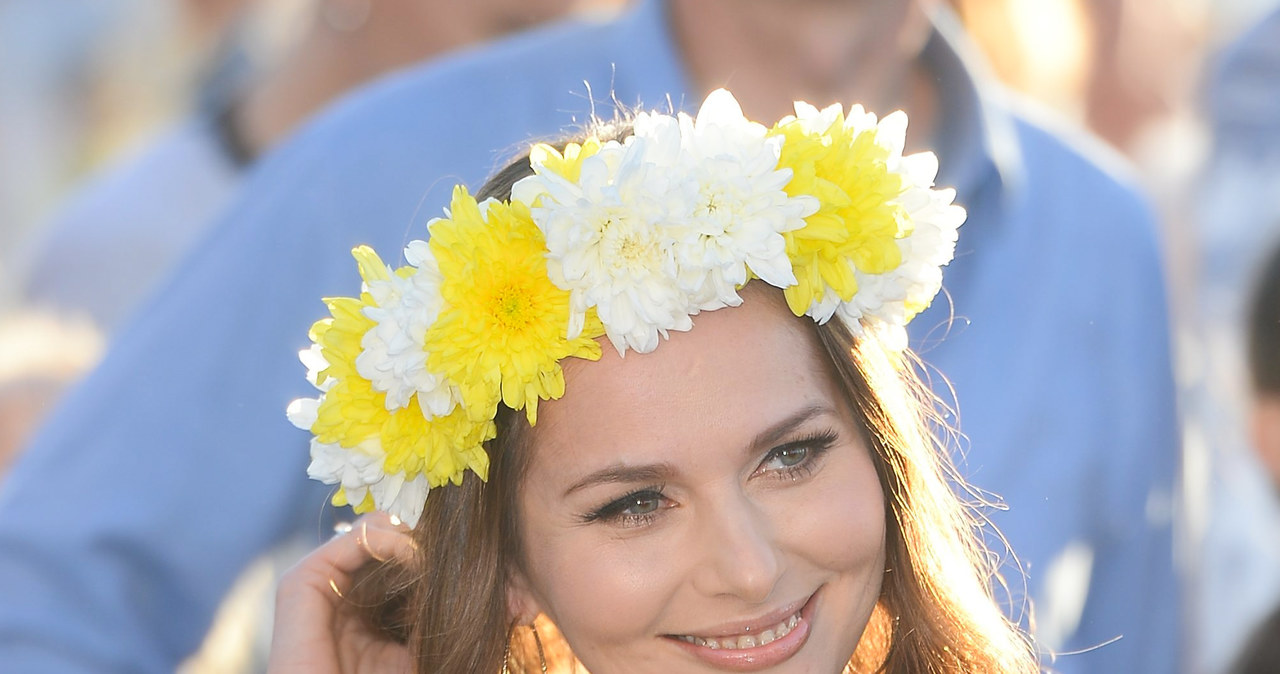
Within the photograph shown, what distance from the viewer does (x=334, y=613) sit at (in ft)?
7.90

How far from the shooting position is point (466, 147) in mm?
2949

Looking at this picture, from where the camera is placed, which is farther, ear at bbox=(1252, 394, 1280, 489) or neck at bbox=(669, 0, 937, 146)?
ear at bbox=(1252, 394, 1280, 489)

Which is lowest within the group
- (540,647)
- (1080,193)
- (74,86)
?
(540,647)

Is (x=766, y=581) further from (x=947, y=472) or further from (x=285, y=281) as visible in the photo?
(x=285, y=281)

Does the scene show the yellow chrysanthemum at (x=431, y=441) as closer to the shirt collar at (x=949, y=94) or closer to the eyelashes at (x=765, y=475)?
the eyelashes at (x=765, y=475)

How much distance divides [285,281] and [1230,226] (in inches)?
106

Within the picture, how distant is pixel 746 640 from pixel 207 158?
7.42ft

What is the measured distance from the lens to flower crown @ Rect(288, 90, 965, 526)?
1.96 meters

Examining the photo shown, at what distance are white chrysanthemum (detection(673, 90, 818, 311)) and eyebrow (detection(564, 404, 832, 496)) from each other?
0.58ft

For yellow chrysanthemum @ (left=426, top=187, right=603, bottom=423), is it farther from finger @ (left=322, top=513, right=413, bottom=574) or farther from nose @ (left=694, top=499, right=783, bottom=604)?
finger @ (left=322, top=513, right=413, bottom=574)

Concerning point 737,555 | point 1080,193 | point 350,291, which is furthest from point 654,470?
point 1080,193

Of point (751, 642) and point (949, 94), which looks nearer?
point (751, 642)

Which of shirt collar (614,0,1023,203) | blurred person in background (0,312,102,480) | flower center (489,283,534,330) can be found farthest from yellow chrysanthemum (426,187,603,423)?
blurred person in background (0,312,102,480)

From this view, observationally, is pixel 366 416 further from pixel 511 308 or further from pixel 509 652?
pixel 509 652
